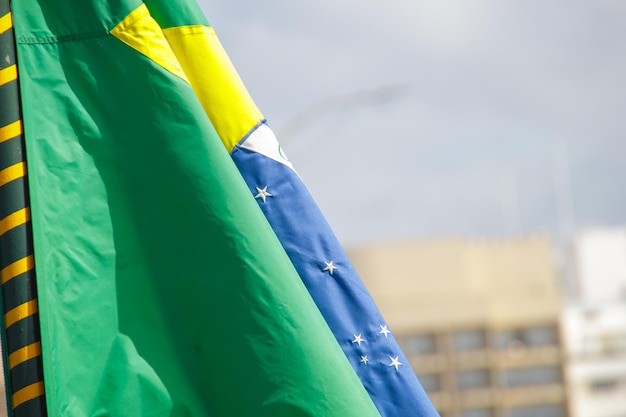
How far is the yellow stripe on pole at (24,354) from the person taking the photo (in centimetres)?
231

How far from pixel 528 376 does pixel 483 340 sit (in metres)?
4.79

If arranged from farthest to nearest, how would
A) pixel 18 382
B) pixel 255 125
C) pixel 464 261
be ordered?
pixel 464 261, pixel 255 125, pixel 18 382

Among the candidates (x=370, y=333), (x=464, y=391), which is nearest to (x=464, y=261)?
(x=464, y=391)

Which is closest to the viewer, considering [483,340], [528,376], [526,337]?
[483,340]

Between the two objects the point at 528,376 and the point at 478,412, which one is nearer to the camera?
the point at 528,376

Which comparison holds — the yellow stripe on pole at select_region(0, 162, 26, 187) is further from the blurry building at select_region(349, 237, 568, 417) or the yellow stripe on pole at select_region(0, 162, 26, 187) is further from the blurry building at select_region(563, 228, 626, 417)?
the blurry building at select_region(563, 228, 626, 417)

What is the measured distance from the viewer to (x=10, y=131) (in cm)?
237

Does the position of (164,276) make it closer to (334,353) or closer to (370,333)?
(334,353)

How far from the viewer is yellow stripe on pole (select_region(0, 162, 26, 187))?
2.35 m

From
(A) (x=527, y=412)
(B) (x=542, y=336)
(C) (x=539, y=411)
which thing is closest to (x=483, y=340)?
(B) (x=542, y=336)

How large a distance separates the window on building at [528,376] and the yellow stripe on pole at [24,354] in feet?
304

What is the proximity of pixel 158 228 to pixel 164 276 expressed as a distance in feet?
0.30

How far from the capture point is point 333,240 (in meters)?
2.74

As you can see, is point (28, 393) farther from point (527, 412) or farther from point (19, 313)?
point (527, 412)
